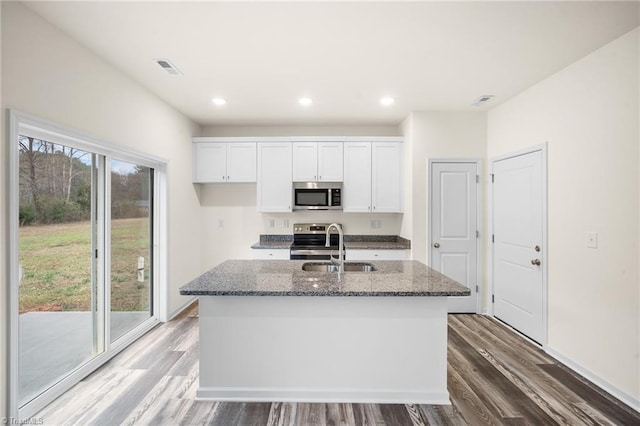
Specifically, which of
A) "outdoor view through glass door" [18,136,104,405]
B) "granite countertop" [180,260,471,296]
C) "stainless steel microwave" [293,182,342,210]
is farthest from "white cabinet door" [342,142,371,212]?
"outdoor view through glass door" [18,136,104,405]

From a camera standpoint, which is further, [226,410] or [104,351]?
[104,351]

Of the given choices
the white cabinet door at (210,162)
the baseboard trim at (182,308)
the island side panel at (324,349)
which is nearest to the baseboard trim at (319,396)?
the island side panel at (324,349)

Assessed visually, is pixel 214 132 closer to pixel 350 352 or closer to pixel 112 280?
pixel 112 280

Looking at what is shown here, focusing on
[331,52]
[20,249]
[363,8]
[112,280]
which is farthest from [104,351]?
[363,8]

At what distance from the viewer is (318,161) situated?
178 inches

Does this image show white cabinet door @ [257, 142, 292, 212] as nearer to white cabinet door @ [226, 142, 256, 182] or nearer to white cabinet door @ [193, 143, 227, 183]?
white cabinet door @ [226, 142, 256, 182]

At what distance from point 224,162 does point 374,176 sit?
211cm

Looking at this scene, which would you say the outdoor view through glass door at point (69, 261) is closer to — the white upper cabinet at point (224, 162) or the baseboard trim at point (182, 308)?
the baseboard trim at point (182, 308)

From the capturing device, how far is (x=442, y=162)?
4078 mm

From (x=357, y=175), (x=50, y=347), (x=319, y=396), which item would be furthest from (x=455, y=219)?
(x=50, y=347)

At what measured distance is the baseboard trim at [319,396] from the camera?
7.28 feet

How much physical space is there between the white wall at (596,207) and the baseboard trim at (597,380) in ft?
0.08

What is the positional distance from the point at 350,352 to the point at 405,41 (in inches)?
89.1

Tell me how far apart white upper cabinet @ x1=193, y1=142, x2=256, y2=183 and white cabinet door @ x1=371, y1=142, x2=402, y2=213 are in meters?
1.69
